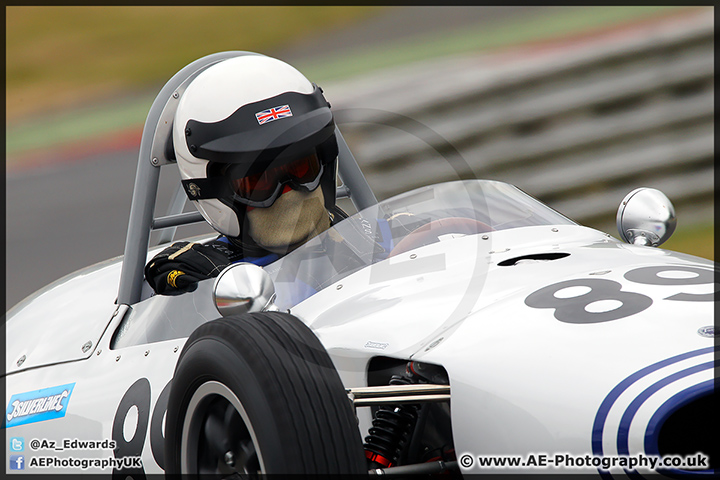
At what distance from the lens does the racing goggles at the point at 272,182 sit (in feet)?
9.02

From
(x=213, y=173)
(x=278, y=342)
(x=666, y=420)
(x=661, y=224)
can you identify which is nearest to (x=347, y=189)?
(x=213, y=173)

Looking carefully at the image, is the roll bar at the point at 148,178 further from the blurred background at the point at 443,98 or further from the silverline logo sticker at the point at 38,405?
the blurred background at the point at 443,98

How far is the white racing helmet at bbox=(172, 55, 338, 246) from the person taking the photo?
275 cm

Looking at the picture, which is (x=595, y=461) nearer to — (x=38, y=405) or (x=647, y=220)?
(x=647, y=220)

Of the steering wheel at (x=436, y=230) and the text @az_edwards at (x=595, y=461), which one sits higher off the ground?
the steering wheel at (x=436, y=230)

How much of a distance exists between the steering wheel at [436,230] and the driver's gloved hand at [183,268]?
0.69 metres

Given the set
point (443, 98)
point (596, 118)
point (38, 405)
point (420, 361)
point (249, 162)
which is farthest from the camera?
point (443, 98)

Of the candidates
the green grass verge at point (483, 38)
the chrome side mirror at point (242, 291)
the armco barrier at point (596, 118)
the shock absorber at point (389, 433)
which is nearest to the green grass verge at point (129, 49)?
the green grass verge at point (483, 38)

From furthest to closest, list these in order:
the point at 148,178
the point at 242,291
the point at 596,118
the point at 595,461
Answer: the point at 596,118 < the point at 148,178 < the point at 242,291 < the point at 595,461

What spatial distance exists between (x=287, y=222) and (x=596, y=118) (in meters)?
4.59

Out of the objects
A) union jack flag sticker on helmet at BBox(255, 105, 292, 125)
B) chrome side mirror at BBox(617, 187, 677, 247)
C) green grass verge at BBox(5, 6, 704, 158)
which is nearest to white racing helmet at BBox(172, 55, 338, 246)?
union jack flag sticker on helmet at BBox(255, 105, 292, 125)

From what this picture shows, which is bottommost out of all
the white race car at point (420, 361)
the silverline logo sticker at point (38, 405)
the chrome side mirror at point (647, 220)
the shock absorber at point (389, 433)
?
the silverline logo sticker at point (38, 405)

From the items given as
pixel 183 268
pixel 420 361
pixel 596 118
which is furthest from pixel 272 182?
pixel 596 118

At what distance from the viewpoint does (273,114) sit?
9.20 feet
